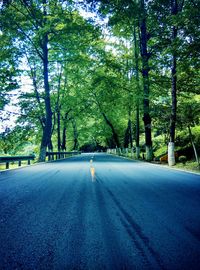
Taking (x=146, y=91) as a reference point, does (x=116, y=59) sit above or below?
above

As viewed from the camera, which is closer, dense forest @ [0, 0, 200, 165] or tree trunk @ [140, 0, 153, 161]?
dense forest @ [0, 0, 200, 165]

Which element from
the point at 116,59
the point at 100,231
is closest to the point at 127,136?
the point at 116,59

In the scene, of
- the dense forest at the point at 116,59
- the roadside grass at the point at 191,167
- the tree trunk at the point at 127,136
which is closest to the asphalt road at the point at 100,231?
the roadside grass at the point at 191,167

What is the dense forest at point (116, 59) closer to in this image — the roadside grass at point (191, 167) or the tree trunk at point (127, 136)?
the roadside grass at point (191, 167)

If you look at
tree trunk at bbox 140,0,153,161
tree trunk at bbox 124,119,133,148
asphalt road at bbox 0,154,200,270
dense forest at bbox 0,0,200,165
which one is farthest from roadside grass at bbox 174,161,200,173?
tree trunk at bbox 124,119,133,148

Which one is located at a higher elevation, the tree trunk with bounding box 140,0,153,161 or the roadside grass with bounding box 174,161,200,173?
the tree trunk with bounding box 140,0,153,161

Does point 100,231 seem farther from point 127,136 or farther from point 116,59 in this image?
point 127,136

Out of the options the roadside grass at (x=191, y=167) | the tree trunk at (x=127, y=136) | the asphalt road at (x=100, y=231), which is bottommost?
the asphalt road at (x=100, y=231)

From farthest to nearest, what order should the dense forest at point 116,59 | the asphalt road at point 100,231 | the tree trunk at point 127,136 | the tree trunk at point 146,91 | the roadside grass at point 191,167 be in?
the tree trunk at point 127,136 < the tree trunk at point 146,91 < the dense forest at point 116,59 < the roadside grass at point 191,167 < the asphalt road at point 100,231

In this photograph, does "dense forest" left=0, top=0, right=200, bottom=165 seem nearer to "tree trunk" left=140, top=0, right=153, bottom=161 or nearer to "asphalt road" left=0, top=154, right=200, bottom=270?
"tree trunk" left=140, top=0, right=153, bottom=161

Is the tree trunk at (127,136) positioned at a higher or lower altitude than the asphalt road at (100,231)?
higher

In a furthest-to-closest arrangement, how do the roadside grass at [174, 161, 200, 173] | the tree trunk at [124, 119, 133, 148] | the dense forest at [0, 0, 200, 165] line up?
the tree trunk at [124, 119, 133, 148] → the dense forest at [0, 0, 200, 165] → the roadside grass at [174, 161, 200, 173]

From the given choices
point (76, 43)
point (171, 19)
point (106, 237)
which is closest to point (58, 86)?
point (76, 43)

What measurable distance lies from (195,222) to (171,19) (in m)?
12.6
